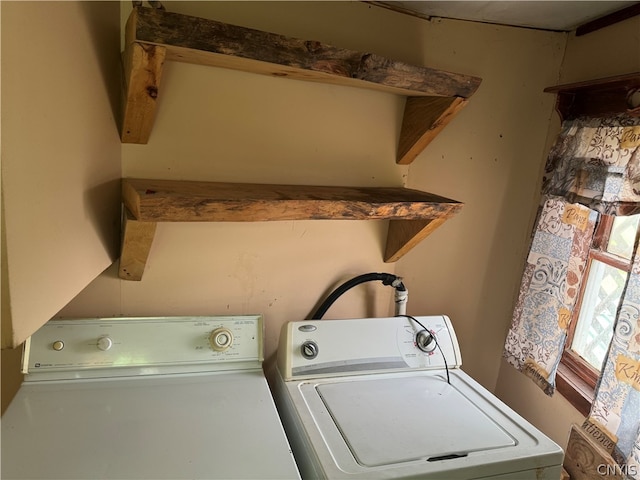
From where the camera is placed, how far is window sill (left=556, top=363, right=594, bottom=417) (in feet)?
4.71

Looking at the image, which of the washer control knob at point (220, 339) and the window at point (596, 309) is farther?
the window at point (596, 309)

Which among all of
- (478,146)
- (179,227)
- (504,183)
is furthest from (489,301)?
(179,227)

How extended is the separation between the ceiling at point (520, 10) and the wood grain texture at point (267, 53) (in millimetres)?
317

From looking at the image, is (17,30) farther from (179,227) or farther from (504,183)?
(504,183)

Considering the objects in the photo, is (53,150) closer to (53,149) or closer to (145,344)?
(53,149)

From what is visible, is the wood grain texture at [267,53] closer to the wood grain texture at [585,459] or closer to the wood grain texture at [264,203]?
the wood grain texture at [264,203]

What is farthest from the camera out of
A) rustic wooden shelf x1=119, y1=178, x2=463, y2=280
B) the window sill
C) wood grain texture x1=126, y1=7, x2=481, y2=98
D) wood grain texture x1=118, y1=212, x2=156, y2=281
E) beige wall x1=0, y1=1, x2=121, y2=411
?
the window sill

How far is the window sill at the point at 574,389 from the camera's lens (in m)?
1.44

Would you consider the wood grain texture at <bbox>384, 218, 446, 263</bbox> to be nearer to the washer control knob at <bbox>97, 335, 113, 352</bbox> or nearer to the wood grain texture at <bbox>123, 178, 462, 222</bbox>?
the wood grain texture at <bbox>123, 178, 462, 222</bbox>

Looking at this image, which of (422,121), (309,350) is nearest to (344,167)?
(422,121)

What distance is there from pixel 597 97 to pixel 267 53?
1.10 metres

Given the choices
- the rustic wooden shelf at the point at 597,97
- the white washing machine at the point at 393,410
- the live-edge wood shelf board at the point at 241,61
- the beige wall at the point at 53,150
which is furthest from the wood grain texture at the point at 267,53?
the white washing machine at the point at 393,410

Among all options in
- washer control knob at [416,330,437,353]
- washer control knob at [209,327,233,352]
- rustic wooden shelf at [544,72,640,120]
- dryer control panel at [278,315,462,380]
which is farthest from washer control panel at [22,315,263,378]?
rustic wooden shelf at [544,72,640,120]

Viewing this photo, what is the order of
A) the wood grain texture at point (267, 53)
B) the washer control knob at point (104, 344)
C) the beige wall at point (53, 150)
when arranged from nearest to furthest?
the beige wall at point (53, 150) < the wood grain texture at point (267, 53) < the washer control knob at point (104, 344)
